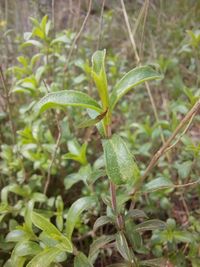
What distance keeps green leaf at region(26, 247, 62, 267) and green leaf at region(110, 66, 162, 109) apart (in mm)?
383

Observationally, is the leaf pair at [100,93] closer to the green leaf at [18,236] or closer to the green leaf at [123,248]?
the green leaf at [123,248]

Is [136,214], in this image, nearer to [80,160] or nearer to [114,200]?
[114,200]

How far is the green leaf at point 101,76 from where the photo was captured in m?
0.70

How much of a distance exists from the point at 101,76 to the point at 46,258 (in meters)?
0.44

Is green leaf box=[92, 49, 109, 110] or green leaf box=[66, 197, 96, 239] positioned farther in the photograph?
green leaf box=[66, 197, 96, 239]

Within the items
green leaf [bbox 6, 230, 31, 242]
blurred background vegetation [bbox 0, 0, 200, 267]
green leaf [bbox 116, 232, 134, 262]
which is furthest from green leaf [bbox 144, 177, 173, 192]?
green leaf [bbox 6, 230, 31, 242]

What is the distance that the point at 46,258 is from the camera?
825mm

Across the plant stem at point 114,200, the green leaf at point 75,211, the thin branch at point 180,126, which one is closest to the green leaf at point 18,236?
the green leaf at point 75,211

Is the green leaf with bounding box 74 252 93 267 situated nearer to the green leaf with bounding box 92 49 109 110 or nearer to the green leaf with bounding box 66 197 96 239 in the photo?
the green leaf with bounding box 66 197 96 239

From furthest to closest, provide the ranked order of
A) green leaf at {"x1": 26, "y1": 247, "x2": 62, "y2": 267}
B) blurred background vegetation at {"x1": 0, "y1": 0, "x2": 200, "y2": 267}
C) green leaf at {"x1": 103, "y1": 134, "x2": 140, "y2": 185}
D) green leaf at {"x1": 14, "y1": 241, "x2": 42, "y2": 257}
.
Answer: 1. blurred background vegetation at {"x1": 0, "y1": 0, "x2": 200, "y2": 267}
2. green leaf at {"x1": 14, "y1": 241, "x2": 42, "y2": 257}
3. green leaf at {"x1": 26, "y1": 247, "x2": 62, "y2": 267}
4. green leaf at {"x1": 103, "y1": 134, "x2": 140, "y2": 185}

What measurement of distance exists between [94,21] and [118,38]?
1.23ft

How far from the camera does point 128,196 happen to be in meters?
0.96

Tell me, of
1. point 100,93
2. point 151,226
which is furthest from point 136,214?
point 100,93

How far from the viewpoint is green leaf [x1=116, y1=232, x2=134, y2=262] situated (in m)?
0.85
